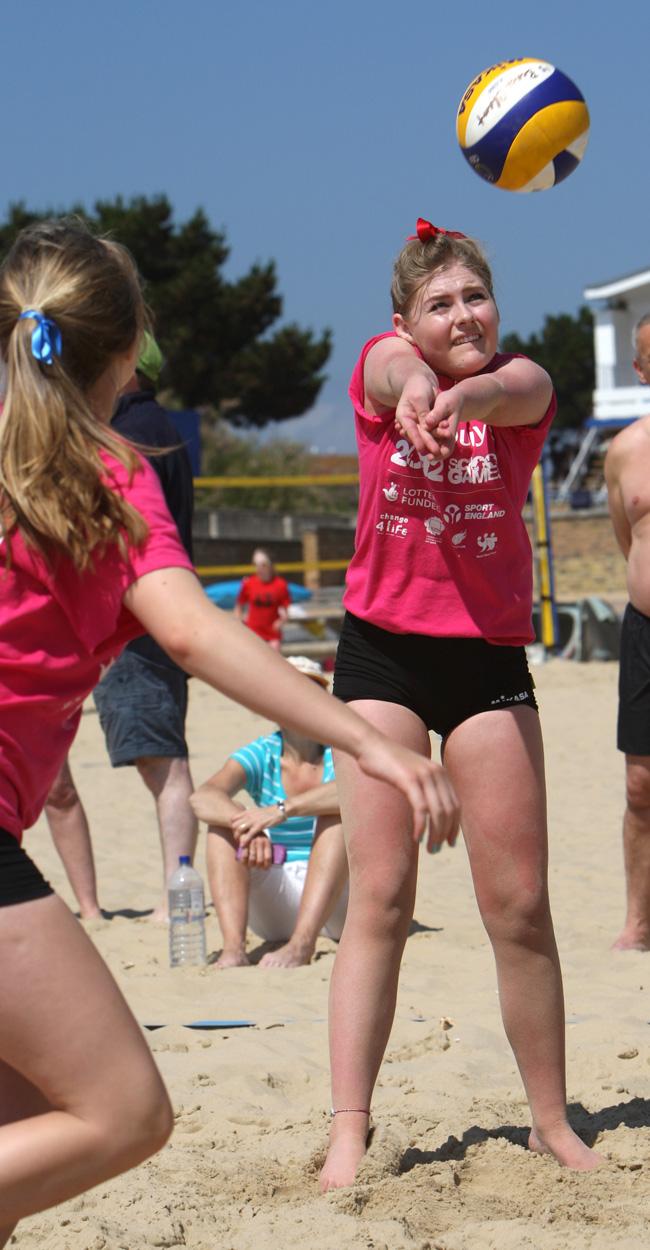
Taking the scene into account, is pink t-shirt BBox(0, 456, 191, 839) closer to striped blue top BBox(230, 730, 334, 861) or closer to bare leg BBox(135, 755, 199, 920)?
striped blue top BBox(230, 730, 334, 861)

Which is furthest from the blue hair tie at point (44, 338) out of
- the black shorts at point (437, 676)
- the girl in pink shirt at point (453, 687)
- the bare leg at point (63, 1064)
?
the black shorts at point (437, 676)

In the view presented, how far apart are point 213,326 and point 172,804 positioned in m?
43.0

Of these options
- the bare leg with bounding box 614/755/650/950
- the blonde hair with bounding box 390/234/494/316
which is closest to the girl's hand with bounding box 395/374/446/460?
the blonde hair with bounding box 390/234/494/316

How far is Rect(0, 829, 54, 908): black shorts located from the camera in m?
2.14

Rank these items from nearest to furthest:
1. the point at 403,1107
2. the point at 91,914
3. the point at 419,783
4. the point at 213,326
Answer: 1. the point at 419,783
2. the point at 403,1107
3. the point at 91,914
4. the point at 213,326

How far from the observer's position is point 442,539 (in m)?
3.20

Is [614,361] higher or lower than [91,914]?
higher

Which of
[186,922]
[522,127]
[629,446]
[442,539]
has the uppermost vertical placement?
[522,127]

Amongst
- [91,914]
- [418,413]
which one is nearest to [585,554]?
[91,914]

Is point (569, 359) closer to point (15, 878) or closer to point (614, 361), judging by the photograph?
point (614, 361)

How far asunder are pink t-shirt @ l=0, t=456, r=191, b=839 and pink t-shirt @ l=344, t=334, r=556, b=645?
3.44ft

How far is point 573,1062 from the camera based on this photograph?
13.1 ft

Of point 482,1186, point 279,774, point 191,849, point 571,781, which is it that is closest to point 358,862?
point 482,1186

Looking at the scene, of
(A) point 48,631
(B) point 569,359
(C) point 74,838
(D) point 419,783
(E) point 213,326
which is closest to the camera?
(D) point 419,783
